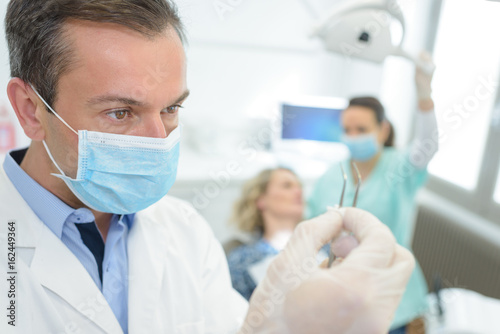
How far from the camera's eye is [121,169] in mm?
821

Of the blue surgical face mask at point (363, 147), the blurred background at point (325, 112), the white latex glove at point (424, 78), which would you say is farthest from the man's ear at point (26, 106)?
the blue surgical face mask at point (363, 147)

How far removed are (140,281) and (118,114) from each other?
1.28 ft

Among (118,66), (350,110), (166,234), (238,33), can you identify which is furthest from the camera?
(238,33)

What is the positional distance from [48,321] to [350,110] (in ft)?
5.77

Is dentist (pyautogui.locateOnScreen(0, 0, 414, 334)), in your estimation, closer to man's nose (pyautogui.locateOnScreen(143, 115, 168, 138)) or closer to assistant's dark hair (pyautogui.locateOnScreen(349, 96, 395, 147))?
man's nose (pyautogui.locateOnScreen(143, 115, 168, 138))

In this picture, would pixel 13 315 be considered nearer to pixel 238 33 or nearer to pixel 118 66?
pixel 118 66

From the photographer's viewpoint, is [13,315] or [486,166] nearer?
[13,315]

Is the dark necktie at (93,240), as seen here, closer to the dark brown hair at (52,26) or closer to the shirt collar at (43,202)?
the shirt collar at (43,202)

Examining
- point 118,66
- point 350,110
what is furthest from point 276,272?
point 350,110

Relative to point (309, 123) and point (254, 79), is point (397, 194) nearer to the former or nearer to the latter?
point (309, 123)

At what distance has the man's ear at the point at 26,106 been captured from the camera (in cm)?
77

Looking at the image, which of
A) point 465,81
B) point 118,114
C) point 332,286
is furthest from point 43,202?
point 465,81

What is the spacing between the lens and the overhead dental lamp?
4.27 feet

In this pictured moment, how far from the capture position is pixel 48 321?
0.79 metres
